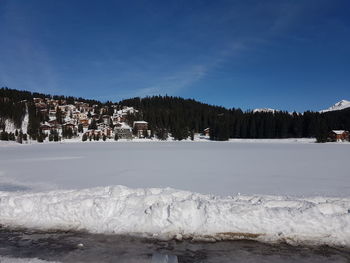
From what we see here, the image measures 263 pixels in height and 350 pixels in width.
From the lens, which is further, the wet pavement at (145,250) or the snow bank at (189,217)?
the snow bank at (189,217)

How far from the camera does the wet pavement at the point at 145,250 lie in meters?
5.91

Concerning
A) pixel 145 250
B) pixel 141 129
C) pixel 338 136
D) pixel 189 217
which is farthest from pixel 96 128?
pixel 145 250

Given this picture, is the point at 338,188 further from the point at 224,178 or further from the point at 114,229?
the point at 114,229

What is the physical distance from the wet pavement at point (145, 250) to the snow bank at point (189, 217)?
0.37 metres

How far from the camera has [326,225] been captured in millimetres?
6969

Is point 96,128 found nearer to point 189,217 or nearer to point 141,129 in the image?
point 141,129

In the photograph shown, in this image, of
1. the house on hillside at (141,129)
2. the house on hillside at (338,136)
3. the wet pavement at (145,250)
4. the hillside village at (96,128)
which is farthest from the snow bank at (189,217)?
the house on hillside at (141,129)

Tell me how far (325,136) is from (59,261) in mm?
95000

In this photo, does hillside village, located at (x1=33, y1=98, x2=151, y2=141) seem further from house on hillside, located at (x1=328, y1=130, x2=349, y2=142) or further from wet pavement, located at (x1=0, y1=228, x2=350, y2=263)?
wet pavement, located at (x1=0, y1=228, x2=350, y2=263)

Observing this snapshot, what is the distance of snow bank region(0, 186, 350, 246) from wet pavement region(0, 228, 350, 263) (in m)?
0.37

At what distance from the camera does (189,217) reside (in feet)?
24.9

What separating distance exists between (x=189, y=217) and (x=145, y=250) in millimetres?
1655

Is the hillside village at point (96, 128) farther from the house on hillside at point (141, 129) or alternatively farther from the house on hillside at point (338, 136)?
the house on hillside at point (338, 136)

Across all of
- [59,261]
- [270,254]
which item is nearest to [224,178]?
[270,254]
